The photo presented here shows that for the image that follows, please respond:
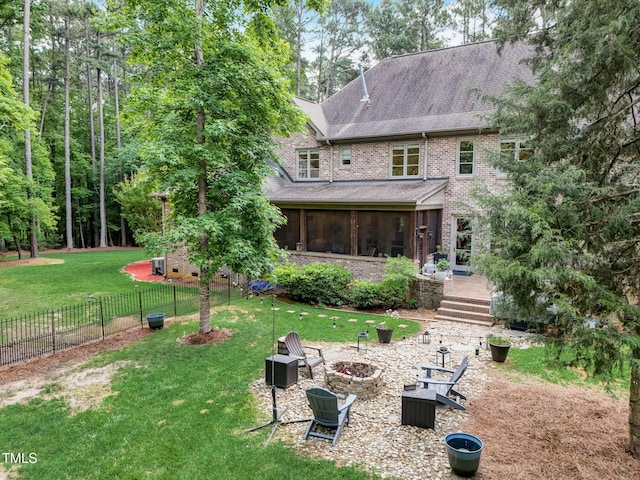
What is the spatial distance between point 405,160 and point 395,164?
495 mm

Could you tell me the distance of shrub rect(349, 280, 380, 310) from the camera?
46.4 feet

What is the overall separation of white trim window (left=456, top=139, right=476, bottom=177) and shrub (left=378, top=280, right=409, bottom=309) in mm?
5970

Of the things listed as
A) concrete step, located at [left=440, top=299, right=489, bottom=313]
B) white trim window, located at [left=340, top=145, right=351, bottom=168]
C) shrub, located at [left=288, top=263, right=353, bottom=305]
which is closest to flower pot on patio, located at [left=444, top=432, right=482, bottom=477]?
concrete step, located at [left=440, top=299, right=489, bottom=313]

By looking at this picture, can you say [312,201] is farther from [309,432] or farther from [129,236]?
[129,236]

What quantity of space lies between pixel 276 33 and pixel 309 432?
33.6 ft

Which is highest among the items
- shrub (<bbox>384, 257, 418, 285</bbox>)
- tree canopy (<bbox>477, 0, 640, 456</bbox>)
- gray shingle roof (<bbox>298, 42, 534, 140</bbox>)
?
gray shingle roof (<bbox>298, 42, 534, 140</bbox>)

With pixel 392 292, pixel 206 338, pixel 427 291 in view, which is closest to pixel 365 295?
pixel 392 292

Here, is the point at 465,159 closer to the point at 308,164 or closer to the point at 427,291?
the point at 427,291

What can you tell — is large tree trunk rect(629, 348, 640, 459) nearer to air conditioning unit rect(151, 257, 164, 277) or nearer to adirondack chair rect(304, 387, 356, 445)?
adirondack chair rect(304, 387, 356, 445)

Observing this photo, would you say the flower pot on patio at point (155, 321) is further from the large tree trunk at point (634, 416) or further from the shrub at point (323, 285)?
the large tree trunk at point (634, 416)

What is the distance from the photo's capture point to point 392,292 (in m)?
14.1

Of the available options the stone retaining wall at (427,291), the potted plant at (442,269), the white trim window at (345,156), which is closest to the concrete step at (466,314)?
the stone retaining wall at (427,291)

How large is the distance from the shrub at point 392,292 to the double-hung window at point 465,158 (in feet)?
19.6

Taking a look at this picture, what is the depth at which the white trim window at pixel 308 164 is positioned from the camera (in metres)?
20.5
